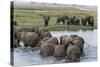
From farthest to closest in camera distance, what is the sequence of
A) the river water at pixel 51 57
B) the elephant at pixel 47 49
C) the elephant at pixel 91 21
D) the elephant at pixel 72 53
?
the elephant at pixel 91 21, the elephant at pixel 72 53, the elephant at pixel 47 49, the river water at pixel 51 57

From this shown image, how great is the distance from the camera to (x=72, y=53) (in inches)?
86.4

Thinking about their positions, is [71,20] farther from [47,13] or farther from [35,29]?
[35,29]

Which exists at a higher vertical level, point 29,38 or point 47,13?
point 47,13

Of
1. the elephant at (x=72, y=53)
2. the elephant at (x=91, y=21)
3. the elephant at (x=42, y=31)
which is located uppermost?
the elephant at (x=91, y=21)

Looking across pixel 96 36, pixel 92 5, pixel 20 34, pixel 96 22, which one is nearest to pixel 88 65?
pixel 96 36

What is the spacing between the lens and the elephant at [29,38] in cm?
200

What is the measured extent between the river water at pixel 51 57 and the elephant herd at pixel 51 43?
43mm

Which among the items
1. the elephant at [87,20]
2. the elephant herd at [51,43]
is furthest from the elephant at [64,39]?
the elephant at [87,20]

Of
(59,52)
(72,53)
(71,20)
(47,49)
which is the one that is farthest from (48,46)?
(71,20)

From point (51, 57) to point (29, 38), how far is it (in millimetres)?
319

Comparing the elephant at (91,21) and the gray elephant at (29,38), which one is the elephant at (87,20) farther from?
the gray elephant at (29,38)

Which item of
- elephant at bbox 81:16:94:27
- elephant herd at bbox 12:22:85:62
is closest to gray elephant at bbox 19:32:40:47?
elephant herd at bbox 12:22:85:62

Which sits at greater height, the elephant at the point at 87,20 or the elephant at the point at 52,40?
the elephant at the point at 87,20

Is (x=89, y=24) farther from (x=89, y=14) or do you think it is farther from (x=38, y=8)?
(x=38, y=8)
